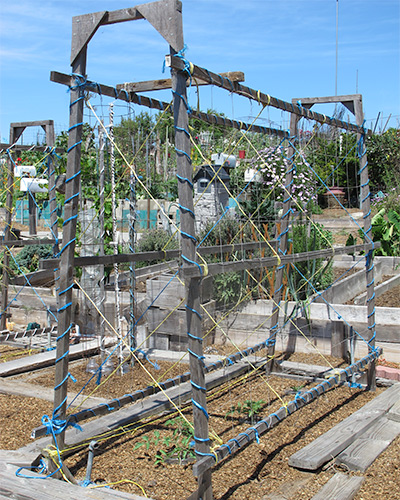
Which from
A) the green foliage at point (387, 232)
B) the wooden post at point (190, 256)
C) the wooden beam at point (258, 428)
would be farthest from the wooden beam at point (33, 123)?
the green foliage at point (387, 232)

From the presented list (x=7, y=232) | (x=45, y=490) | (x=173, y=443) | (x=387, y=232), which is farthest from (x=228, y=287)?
(x=387, y=232)

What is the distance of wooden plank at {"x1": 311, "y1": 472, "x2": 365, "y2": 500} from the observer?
3.08m

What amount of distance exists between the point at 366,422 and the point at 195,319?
2047 mm

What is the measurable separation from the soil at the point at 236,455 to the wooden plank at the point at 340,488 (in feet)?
0.18

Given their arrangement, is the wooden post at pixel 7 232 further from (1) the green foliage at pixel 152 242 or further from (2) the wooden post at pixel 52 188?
(1) the green foliage at pixel 152 242

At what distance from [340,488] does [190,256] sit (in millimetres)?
1604

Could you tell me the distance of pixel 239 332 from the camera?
21.2 ft

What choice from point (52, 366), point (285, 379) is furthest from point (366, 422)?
point (52, 366)

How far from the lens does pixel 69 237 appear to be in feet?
10.1

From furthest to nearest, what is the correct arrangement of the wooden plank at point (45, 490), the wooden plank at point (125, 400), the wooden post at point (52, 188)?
1. the wooden post at point (52, 188)
2. the wooden plank at point (125, 400)
3. the wooden plank at point (45, 490)

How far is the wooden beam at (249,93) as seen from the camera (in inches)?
112

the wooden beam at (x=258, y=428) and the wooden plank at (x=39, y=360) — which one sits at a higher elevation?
the wooden beam at (x=258, y=428)

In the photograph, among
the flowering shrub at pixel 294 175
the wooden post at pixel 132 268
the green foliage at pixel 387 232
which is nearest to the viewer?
the wooden post at pixel 132 268

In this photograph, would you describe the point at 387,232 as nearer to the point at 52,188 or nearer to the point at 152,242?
the point at 152,242
